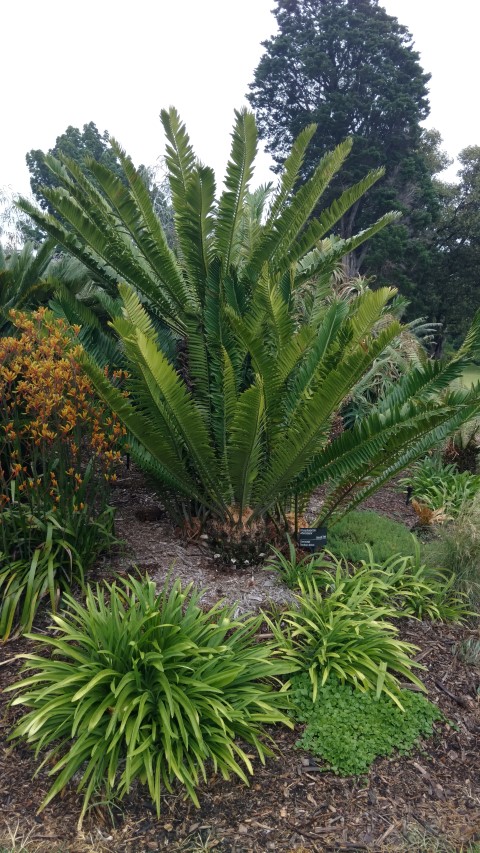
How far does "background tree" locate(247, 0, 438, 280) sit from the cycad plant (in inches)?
726

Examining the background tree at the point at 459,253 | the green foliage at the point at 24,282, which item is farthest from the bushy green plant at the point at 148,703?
the background tree at the point at 459,253

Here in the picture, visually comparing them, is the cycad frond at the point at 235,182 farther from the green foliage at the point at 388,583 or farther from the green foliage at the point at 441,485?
the green foliage at the point at 441,485

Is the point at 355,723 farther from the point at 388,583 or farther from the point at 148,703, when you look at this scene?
the point at 388,583

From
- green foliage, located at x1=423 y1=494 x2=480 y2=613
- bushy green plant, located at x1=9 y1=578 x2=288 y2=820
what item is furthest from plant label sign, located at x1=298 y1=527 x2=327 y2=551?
bushy green plant, located at x1=9 y1=578 x2=288 y2=820

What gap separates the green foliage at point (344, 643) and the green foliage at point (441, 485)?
2234mm

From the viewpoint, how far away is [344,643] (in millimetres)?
3213

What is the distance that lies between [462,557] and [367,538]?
0.67 metres

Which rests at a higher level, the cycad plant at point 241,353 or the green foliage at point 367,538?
the cycad plant at point 241,353

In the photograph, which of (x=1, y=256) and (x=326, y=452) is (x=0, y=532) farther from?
(x=1, y=256)

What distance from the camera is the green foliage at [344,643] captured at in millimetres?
3053

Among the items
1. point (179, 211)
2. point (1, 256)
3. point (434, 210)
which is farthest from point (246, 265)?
point (434, 210)

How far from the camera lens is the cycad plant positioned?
11.2 ft

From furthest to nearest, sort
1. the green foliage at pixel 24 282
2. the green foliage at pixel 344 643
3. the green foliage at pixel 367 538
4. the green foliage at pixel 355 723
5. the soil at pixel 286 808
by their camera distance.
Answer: the green foliage at pixel 24 282, the green foliage at pixel 367 538, the green foliage at pixel 344 643, the green foliage at pixel 355 723, the soil at pixel 286 808

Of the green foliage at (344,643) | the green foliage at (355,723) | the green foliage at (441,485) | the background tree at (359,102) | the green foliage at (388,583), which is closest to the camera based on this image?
the green foliage at (355,723)
